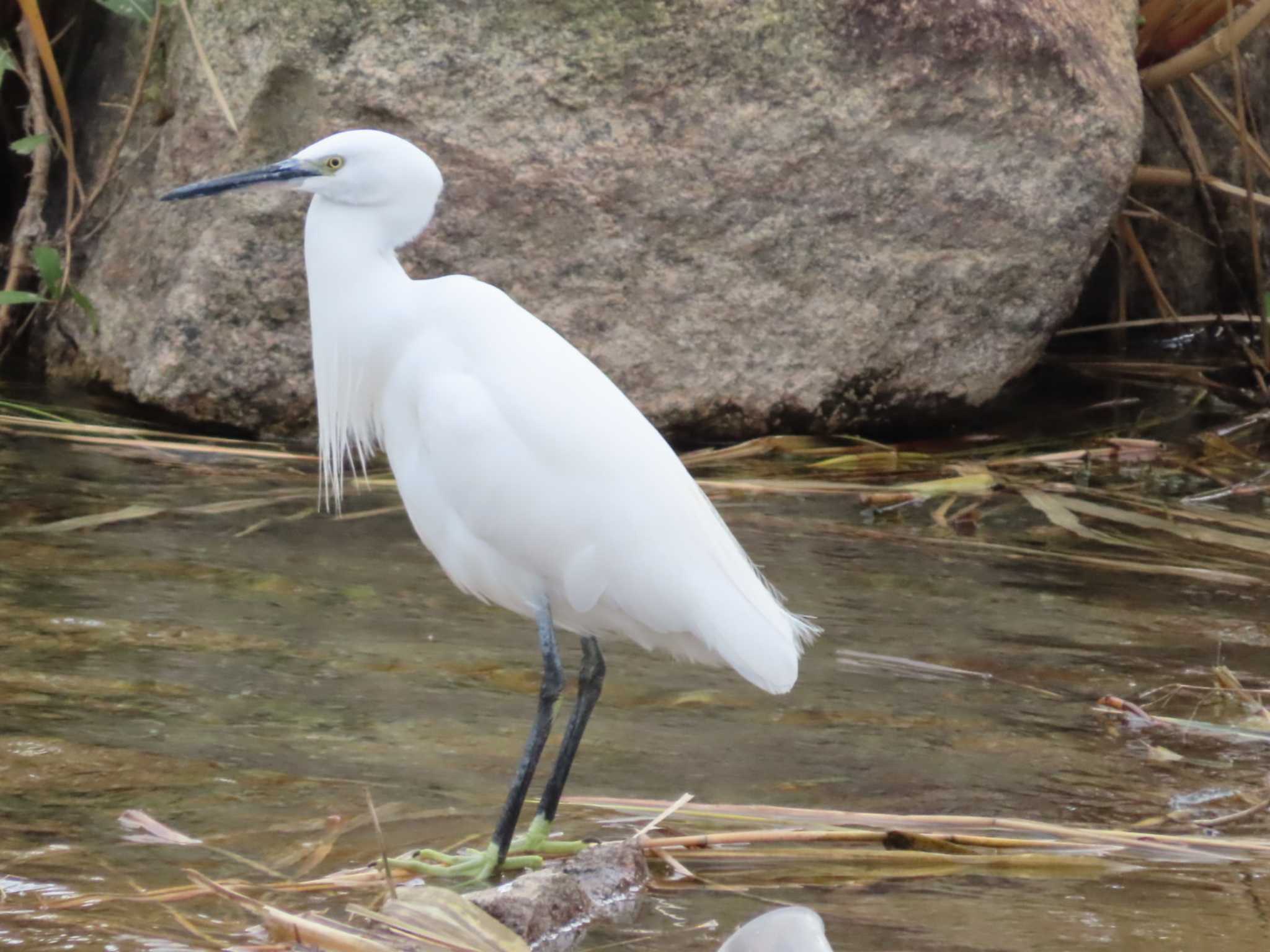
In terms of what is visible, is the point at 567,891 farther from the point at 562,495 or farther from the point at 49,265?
the point at 49,265

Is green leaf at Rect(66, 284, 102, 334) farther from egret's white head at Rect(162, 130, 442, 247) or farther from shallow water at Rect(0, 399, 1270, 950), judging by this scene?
egret's white head at Rect(162, 130, 442, 247)

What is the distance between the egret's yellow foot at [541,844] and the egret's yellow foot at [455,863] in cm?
1

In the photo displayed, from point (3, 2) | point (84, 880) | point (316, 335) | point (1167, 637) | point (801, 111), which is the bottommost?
point (1167, 637)

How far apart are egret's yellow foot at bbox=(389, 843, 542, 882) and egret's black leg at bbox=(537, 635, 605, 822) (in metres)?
0.08

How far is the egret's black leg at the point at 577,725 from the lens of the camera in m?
2.16

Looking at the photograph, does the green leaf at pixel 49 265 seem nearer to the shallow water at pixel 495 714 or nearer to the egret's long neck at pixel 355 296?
the shallow water at pixel 495 714

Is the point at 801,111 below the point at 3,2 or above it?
below

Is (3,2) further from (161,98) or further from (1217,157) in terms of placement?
(1217,157)

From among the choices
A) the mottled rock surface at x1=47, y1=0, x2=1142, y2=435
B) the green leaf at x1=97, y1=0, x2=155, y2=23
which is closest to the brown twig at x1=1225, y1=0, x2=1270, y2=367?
the mottled rock surface at x1=47, y1=0, x2=1142, y2=435

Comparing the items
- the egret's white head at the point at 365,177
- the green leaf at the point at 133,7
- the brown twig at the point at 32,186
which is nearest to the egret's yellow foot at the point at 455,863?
the egret's white head at the point at 365,177

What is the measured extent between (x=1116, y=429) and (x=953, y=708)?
230 cm

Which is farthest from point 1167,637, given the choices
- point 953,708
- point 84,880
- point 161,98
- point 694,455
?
point 161,98

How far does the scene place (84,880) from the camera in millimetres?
1866

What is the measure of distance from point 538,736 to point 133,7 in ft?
8.92
